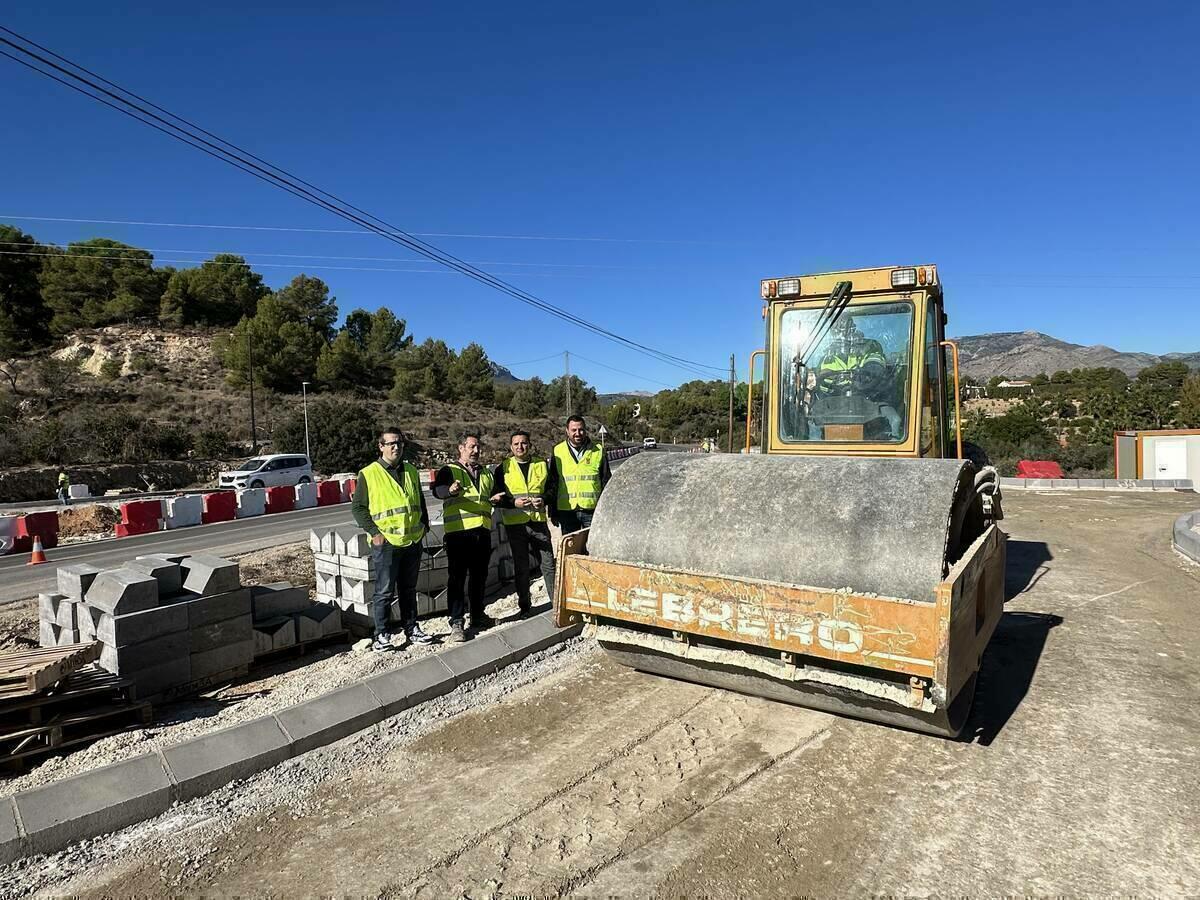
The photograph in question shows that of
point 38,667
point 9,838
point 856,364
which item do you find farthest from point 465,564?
point 856,364

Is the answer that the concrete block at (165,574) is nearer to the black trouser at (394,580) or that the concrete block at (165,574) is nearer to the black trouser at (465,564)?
the black trouser at (394,580)

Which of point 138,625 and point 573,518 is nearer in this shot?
point 138,625

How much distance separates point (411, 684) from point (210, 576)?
1.73 metres

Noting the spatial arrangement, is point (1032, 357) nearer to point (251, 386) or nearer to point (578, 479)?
point (251, 386)

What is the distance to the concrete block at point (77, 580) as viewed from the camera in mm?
5391

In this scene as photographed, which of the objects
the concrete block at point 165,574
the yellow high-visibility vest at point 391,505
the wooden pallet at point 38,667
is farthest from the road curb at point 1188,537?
the wooden pallet at point 38,667

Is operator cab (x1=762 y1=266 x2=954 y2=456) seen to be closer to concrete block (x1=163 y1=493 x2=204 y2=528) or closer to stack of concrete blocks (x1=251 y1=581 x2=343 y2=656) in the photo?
stack of concrete blocks (x1=251 y1=581 x2=343 y2=656)

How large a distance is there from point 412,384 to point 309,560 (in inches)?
2036

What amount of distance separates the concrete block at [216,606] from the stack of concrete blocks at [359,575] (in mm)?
1048

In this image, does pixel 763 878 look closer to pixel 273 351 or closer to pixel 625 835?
pixel 625 835

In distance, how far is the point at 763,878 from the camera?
9.72 feet

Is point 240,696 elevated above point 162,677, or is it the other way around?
point 162,677

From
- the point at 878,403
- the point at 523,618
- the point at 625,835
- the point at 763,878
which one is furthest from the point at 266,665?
the point at 878,403

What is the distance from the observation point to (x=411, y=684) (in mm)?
4969
